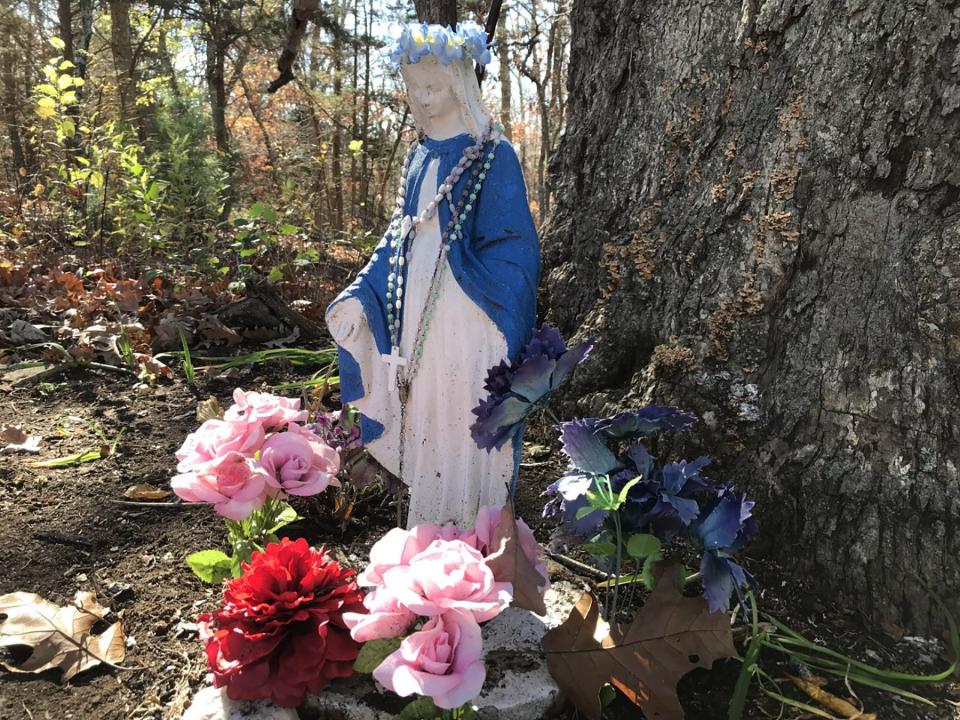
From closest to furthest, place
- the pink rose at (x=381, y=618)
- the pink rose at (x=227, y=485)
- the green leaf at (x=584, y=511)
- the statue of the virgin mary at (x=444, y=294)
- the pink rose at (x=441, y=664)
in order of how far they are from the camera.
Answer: the pink rose at (x=441, y=664), the pink rose at (x=381, y=618), the green leaf at (x=584, y=511), the pink rose at (x=227, y=485), the statue of the virgin mary at (x=444, y=294)

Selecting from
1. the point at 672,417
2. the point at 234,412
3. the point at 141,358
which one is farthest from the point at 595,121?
the point at 141,358

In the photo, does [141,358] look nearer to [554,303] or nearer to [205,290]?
[205,290]

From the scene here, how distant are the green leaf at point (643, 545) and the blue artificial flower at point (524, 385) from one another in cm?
33

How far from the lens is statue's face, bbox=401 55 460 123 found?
173cm

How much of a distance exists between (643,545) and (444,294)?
0.76 m

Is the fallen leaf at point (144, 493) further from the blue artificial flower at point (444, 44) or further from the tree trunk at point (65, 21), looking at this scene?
the tree trunk at point (65, 21)

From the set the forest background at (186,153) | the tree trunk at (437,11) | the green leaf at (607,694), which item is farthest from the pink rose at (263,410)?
the forest background at (186,153)

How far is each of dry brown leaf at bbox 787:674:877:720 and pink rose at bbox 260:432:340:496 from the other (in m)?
1.18

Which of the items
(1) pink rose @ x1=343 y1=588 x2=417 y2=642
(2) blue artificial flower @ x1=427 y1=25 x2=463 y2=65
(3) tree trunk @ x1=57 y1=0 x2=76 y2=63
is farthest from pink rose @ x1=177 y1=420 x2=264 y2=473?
(3) tree trunk @ x1=57 y1=0 x2=76 y2=63

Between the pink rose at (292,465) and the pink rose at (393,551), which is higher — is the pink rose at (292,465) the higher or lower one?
the higher one

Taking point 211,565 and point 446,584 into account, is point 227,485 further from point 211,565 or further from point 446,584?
point 446,584

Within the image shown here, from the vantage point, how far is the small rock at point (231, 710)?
1.50 metres

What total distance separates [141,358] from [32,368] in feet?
1.83

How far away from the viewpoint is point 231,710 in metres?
1.51
